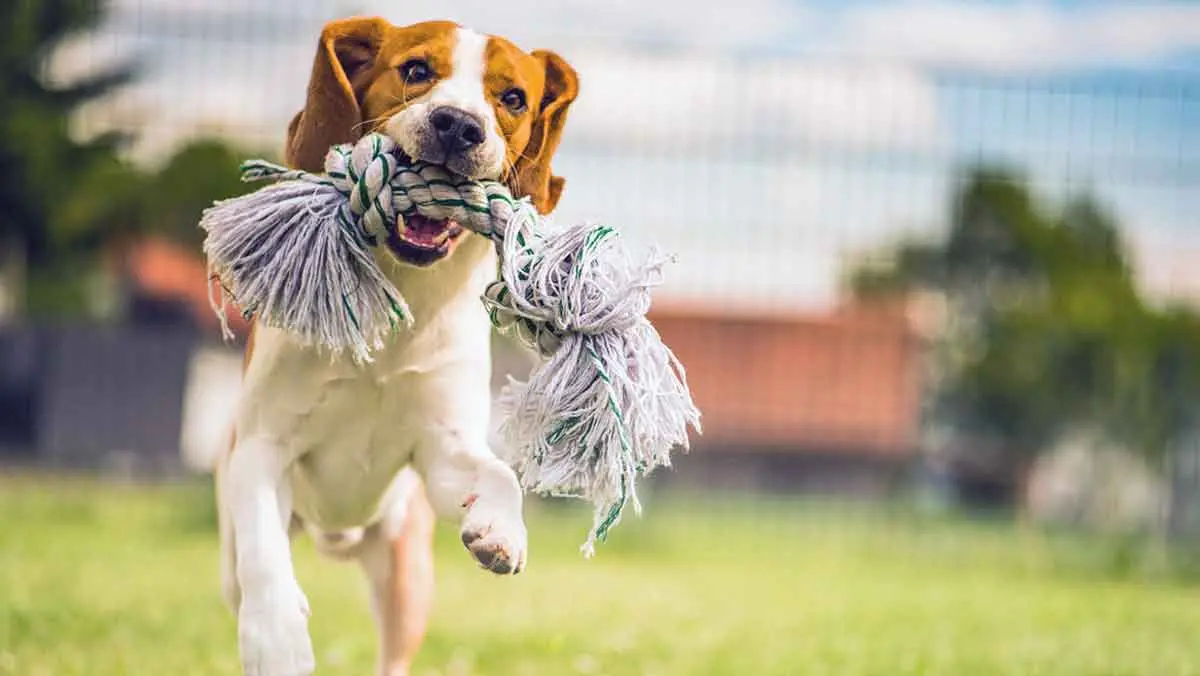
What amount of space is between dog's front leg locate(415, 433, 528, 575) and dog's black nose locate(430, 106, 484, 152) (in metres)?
0.71

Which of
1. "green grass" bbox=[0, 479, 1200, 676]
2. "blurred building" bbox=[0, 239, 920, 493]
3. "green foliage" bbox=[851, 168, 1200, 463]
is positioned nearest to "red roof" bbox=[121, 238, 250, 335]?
"blurred building" bbox=[0, 239, 920, 493]

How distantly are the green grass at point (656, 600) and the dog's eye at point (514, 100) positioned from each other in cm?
205

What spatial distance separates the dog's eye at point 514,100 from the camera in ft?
11.6

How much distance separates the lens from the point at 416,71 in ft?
11.5

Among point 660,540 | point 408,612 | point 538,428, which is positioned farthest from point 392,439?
point 660,540

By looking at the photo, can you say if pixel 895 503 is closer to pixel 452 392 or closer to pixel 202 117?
pixel 202 117

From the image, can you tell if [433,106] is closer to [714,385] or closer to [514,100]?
[514,100]

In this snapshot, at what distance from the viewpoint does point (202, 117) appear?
14.2m

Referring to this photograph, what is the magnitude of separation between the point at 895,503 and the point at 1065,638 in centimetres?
740

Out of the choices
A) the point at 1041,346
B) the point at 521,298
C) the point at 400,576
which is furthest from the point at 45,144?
the point at 521,298

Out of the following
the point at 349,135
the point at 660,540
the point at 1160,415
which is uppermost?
the point at 349,135

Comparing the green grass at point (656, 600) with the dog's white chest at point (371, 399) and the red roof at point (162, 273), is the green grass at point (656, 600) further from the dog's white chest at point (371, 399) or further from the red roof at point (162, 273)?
the red roof at point (162, 273)

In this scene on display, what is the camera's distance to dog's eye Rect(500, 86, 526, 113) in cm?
355

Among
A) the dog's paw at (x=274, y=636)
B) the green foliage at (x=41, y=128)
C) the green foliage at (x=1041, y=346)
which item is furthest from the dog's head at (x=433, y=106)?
the green foliage at (x=41, y=128)
